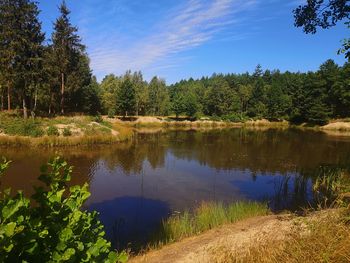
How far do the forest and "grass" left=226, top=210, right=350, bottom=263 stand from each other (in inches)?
789

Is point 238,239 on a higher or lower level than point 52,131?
lower

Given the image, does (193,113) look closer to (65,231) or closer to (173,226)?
(173,226)

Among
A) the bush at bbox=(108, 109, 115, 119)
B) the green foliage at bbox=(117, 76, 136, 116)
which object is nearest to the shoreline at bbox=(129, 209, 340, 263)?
the green foliage at bbox=(117, 76, 136, 116)

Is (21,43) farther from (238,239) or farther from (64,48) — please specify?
(238,239)

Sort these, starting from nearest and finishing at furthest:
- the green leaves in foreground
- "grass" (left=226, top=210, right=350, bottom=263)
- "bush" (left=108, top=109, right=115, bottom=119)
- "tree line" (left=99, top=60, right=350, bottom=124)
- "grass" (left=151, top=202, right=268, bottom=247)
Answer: the green leaves in foreground < "grass" (left=226, top=210, right=350, bottom=263) < "grass" (left=151, top=202, right=268, bottom=247) < "bush" (left=108, top=109, right=115, bottom=119) < "tree line" (left=99, top=60, right=350, bottom=124)

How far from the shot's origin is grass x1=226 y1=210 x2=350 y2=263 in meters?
5.42

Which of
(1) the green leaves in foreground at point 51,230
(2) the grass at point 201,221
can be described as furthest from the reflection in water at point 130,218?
(1) the green leaves in foreground at point 51,230

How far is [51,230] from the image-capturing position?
12.6ft

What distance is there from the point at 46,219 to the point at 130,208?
11291 millimetres

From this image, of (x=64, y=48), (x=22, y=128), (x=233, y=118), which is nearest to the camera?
(x=22, y=128)

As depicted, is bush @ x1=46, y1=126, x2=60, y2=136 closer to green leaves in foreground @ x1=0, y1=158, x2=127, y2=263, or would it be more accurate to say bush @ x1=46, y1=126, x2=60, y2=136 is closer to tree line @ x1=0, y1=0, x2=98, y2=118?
tree line @ x1=0, y1=0, x2=98, y2=118

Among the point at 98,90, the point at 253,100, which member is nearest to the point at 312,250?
the point at 98,90

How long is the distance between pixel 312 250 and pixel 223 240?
3502 mm

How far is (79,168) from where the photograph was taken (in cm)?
2312
